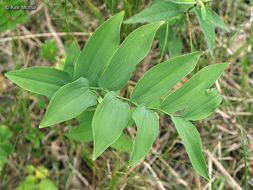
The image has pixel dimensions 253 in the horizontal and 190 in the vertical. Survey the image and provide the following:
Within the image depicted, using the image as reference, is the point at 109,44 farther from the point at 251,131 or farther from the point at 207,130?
the point at 251,131

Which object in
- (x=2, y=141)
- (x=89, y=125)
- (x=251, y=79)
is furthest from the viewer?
(x=251, y=79)

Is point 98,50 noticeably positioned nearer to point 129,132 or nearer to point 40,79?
point 40,79

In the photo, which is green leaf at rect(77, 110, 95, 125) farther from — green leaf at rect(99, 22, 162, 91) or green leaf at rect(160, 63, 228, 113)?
green leaf at rect(160, 63, 228, 113)

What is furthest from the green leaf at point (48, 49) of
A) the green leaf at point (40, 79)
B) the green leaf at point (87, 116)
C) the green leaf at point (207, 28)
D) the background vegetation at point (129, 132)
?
the green leaf at point (207, 28)

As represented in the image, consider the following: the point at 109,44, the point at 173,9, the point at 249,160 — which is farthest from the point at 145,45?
the point at 249,160

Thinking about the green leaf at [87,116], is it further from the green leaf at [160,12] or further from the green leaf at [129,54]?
the green leaf at [160,12]

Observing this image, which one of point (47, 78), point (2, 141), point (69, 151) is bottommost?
point (69, 151)

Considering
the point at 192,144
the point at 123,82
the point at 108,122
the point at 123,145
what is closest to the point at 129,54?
the point at 123,82

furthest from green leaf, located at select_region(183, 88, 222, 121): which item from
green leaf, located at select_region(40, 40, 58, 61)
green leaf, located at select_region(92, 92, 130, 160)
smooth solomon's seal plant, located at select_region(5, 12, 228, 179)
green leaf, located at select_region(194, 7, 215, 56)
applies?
green leaf, located at select_region(40, 40, 58, 61)
